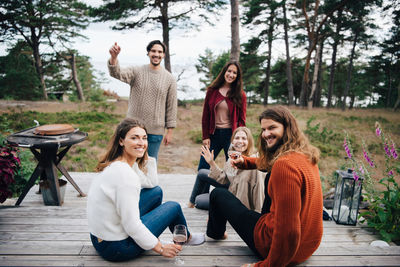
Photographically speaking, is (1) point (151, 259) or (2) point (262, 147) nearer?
(1) point (151, 259)

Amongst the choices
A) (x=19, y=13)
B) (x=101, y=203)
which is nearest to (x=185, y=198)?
(x=101, y=203)

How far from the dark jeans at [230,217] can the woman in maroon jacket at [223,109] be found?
1.14m

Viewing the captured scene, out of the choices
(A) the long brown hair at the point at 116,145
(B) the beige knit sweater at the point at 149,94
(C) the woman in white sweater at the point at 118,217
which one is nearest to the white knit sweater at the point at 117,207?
(C) the woman in white sweater at the point at 118,217

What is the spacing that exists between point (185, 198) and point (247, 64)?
15977 millimetres

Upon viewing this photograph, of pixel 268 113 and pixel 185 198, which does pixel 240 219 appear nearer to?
pixel 268 113

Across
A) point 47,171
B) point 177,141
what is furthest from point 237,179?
point 177,141

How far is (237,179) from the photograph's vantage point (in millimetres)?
2504

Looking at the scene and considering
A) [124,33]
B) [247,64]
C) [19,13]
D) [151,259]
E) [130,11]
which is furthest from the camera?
[247,64]

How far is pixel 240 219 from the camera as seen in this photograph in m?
1.81

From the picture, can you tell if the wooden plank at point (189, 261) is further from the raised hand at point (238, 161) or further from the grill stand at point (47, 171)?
the grill stand at point (47, 171)

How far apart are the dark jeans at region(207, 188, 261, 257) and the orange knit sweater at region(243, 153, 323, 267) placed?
215 mm

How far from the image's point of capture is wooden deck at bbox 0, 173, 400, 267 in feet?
5.22

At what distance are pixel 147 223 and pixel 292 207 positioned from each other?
3.13 ft

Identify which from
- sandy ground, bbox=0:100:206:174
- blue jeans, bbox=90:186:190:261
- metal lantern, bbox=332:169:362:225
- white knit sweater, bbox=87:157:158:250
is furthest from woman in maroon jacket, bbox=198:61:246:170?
sandy ground, bbox=0:100:206:174
